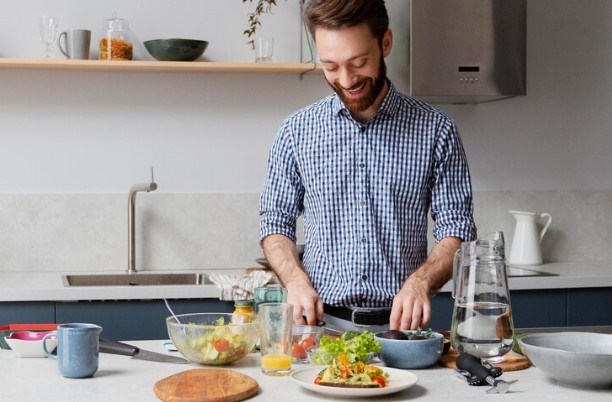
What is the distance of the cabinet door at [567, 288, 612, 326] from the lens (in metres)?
3.79

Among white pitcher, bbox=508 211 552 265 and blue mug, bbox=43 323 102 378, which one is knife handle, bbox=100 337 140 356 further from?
white pitcher, bbox=508 211 552 265

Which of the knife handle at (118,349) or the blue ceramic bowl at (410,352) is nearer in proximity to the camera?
the blue ceramic bowl at (410,352)

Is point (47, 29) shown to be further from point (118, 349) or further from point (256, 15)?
point (118, 349)

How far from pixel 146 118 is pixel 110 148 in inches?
7.8

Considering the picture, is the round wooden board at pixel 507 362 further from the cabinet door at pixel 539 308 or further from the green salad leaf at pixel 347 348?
the cabinet door at pixel 539 308

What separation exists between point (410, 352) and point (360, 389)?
27 centimetres

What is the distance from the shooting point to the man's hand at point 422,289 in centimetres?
223

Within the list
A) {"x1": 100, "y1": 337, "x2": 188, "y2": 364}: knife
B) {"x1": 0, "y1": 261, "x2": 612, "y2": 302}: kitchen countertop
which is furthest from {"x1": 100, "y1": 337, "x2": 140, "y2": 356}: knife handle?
{"x1": 0, "y1": 261, "x2": 612, "y2": 302}: kitchen countertop

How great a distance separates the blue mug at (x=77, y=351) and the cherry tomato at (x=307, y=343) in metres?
0.44

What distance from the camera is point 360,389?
5.67 ft

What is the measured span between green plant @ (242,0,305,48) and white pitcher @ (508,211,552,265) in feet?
4.47

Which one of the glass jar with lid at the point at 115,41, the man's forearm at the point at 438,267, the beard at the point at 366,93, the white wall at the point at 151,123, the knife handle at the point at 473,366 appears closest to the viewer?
the knife handle at the point at 473,366

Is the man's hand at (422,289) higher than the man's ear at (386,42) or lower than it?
lower

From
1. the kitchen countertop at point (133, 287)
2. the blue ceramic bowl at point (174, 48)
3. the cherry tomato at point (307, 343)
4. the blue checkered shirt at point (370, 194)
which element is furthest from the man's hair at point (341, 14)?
the blue ceramic bowl at point (174, 48)
